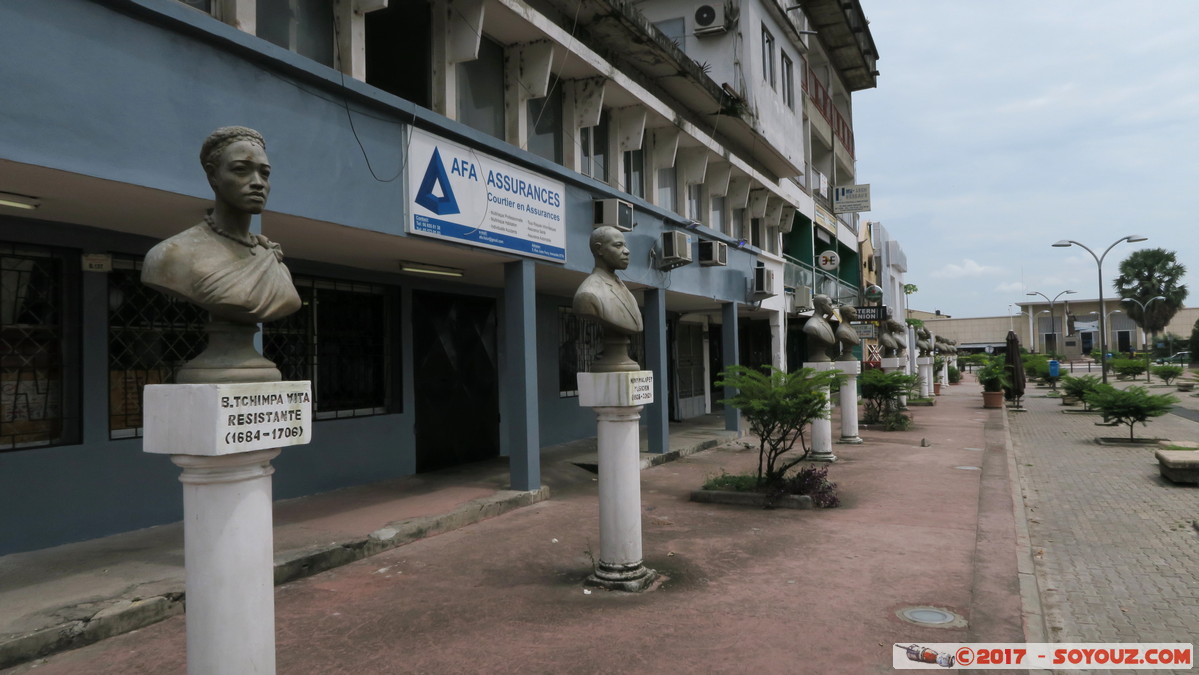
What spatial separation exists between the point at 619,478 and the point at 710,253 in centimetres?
891

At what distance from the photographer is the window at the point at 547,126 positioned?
984cm

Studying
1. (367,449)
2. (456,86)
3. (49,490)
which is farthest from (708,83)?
(49,490)

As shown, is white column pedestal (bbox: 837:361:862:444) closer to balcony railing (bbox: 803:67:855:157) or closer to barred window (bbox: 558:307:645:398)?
barred window (bbox: 558:307:645:398)

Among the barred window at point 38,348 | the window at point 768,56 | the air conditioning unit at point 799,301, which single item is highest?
the window at point 768,56

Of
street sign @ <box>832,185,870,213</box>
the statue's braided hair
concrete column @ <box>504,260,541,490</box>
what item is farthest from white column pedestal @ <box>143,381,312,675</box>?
street sign @ <box>832,185,870,213</box>

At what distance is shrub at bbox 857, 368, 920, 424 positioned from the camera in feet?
51.7

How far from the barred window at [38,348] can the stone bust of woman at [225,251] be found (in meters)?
3.95

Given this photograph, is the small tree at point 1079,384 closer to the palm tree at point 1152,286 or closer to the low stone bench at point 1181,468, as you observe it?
the low stone bench at point 1181,468

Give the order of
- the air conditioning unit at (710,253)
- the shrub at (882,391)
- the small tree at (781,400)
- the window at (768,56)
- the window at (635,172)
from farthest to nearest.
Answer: the window at (768,56), the shrub at (882,391), the air conditioning unit at (710,253), the window at (635,172), the small tree at (781,400)

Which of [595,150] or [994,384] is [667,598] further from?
[994,384]

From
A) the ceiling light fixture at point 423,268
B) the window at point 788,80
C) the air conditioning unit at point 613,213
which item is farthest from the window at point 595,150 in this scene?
the window at point 788,80

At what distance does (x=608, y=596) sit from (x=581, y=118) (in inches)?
288

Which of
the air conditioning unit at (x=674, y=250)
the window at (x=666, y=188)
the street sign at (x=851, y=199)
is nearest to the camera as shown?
the air conditioning unit at (x=674, y=250)

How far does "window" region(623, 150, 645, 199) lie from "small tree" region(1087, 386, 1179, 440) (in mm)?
10165
